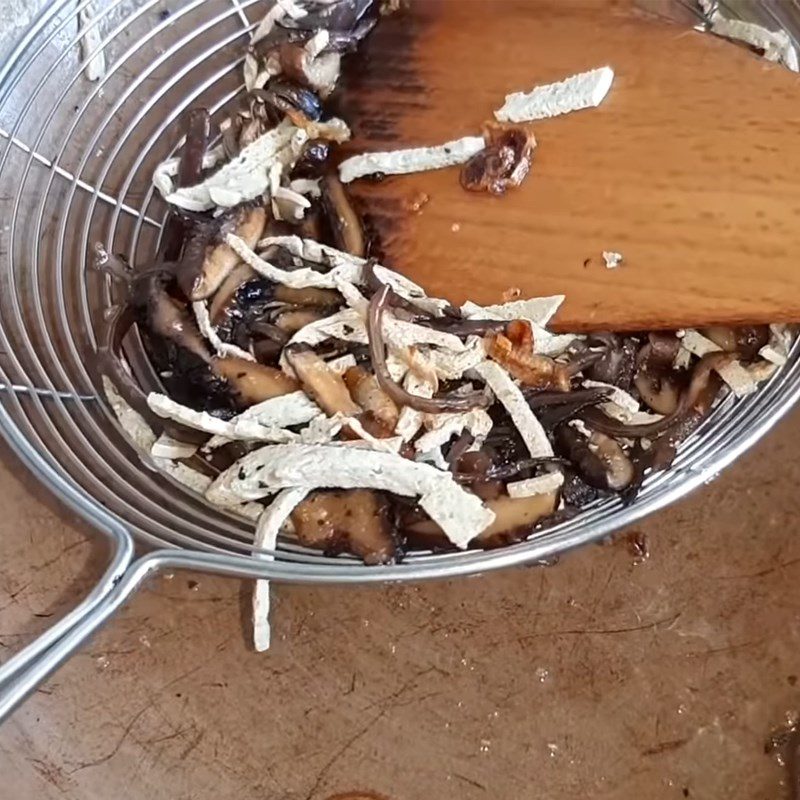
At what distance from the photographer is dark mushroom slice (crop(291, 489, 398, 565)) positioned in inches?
39.1

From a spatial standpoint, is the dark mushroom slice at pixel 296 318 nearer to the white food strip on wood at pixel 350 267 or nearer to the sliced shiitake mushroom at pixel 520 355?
the white food strip on wood at pixel 350 267

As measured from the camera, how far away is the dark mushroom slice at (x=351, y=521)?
993 mm

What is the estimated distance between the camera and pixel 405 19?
1.11m

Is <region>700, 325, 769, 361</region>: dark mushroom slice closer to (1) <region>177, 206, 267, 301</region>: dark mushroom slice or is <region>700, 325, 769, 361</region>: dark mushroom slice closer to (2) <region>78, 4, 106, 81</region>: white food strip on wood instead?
(1) <region>177, 206, 267, 301</region>: dark mushroom slice

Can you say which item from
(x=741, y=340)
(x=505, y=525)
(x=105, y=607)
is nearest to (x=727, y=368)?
(x=741, y=340)

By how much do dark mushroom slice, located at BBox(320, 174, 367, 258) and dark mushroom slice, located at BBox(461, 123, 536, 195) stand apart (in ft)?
0.37

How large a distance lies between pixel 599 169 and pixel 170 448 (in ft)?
1.59

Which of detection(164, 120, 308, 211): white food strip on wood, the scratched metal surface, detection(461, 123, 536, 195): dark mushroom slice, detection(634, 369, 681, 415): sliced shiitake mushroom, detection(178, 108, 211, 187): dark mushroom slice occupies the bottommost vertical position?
the scratched metal surface

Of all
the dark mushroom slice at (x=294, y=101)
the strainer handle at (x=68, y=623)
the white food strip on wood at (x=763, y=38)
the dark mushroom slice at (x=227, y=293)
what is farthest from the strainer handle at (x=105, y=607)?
the white food strip on wood at (x=763, y=38)

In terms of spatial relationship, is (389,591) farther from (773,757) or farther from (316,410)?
(773,757)

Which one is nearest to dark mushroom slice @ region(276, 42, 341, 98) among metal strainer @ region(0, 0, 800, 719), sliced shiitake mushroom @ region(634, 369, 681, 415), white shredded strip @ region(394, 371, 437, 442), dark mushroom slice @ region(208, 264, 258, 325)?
metal strainer @ region(0, 0, 800, 719)

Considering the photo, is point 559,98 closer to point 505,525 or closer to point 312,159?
point 312,159

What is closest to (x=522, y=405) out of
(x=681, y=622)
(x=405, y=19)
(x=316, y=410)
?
(x=316, y=410)

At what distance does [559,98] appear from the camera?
1.03m
